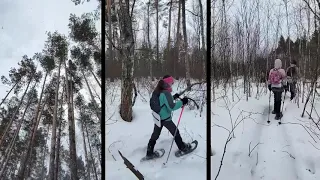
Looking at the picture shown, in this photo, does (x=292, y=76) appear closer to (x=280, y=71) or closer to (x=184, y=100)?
(x=280, y=71)

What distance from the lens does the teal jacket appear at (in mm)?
1531

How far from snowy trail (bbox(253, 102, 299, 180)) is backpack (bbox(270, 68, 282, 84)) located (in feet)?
0.88

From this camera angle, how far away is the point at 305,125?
1603 mm

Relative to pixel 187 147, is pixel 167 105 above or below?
above

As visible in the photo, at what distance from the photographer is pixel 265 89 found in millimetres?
1609

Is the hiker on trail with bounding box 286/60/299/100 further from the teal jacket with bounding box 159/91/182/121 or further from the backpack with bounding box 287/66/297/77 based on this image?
the teal jacket with bounding box 159/91/182/121

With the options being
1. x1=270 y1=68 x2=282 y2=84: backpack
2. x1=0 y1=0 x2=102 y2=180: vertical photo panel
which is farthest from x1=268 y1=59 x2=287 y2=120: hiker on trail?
Result: x1=0 y1=0 x2=102 y2=180: vertical photo panel

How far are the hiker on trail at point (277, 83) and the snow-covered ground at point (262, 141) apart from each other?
0.04 metres

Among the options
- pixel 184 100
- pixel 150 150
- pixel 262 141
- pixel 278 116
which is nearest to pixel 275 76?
pixel 278 116

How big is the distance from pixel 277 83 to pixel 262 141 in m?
0.32

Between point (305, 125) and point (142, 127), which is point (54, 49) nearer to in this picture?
point (142, 127)

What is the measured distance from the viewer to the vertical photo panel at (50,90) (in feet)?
5.16

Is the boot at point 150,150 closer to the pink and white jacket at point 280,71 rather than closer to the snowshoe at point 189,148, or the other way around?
the snowshoe at point 189,148

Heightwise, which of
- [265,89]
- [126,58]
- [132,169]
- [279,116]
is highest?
[126,58]
